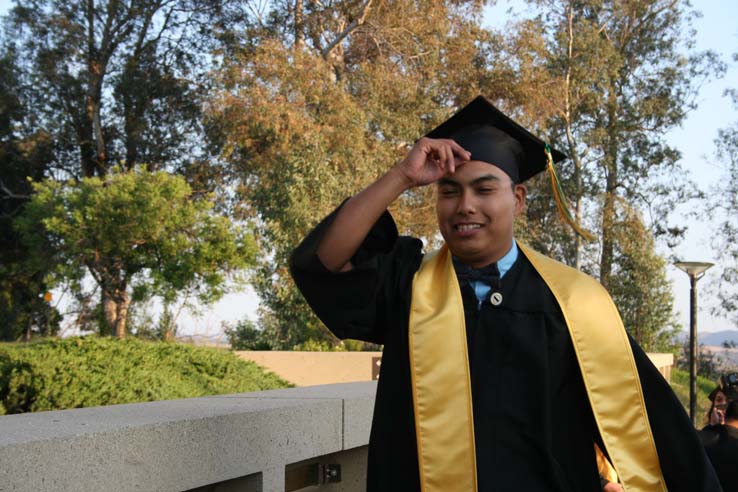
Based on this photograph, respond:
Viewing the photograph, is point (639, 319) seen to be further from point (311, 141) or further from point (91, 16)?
point (91, 16)

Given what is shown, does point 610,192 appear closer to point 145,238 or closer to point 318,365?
point 318,365

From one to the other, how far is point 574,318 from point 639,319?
89.9 ft

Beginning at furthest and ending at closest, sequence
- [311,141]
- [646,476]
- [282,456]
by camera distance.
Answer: [311,141] < [282,456] < [646,476]

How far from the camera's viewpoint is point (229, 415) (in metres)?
2.71

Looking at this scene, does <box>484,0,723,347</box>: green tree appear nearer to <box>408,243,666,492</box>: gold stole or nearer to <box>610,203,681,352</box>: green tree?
<box>610,203,681,352</box>: green tree

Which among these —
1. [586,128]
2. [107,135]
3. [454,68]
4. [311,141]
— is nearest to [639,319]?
[586,128]

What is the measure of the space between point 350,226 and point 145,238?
16.1m

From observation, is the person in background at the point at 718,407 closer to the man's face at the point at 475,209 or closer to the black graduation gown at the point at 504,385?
the black graduation gown at the point at 504,385

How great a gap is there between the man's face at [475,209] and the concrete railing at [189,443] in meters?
0.94

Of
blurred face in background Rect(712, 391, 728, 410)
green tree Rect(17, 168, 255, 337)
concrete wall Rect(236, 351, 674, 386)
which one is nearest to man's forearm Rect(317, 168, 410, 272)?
blurred face in background Rect(712, 391, 728, 410)

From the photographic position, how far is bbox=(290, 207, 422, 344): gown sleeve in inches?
87.4

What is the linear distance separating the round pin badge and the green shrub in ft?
13.0

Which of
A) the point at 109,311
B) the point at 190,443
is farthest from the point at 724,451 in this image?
the point at 109,311

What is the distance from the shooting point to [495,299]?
227 centimetres
